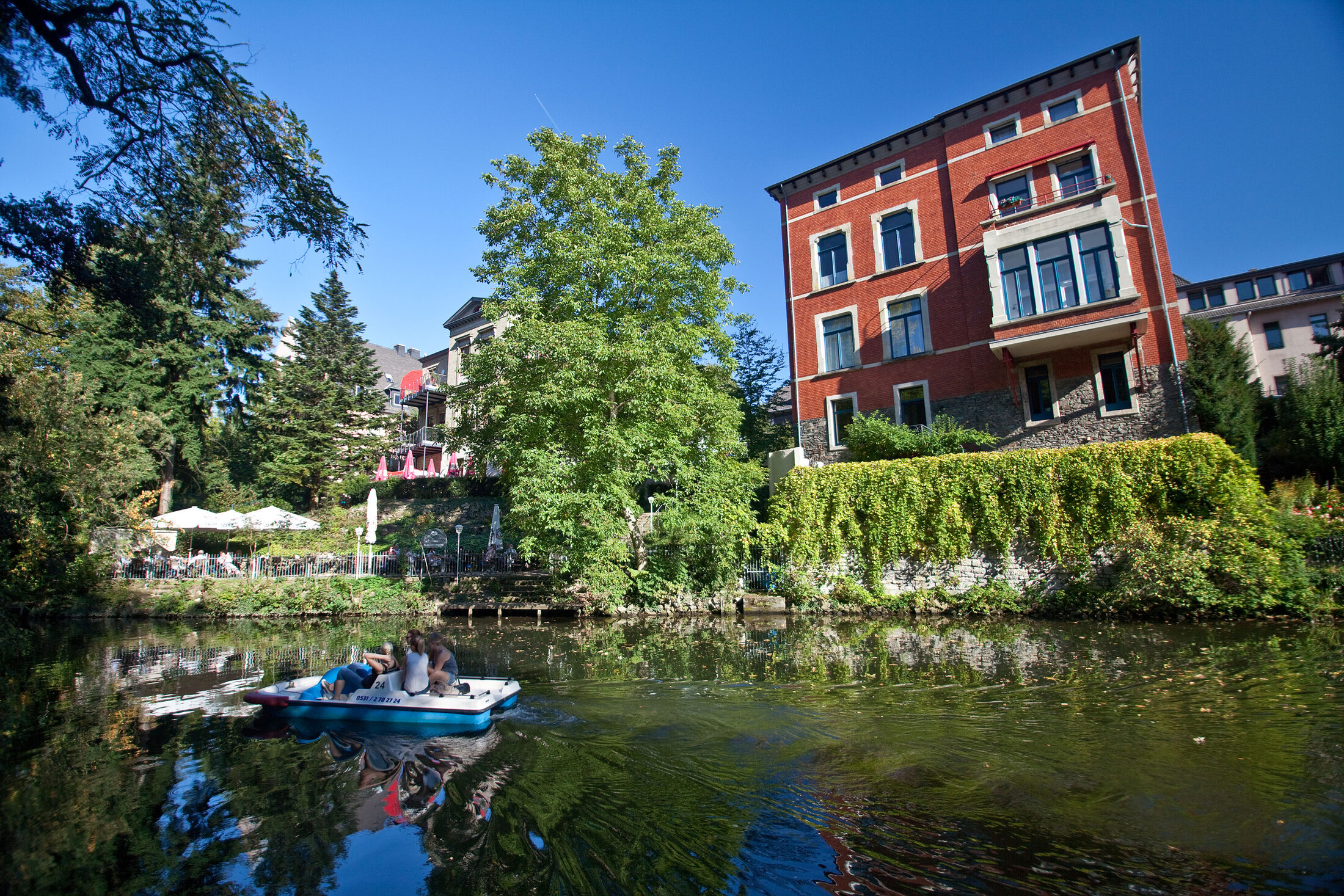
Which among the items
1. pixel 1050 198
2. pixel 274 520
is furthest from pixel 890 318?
pixel 274 520

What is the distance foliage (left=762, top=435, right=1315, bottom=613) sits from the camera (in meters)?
13.8

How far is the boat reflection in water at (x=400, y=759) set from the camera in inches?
242

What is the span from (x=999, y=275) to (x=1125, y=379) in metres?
4.98

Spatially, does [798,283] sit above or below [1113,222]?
above

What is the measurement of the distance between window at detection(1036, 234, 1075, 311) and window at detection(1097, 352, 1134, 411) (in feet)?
7.05

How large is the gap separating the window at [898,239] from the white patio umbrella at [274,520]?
25.4 meters

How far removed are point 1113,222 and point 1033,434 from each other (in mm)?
6757

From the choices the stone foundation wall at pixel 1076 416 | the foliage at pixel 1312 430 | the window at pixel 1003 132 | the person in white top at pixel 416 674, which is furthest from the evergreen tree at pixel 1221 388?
the person in white top at pixel 416 674

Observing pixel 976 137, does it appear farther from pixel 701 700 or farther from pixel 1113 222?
pixel 701 700

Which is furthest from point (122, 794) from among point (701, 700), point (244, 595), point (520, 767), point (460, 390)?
point (244, 595)

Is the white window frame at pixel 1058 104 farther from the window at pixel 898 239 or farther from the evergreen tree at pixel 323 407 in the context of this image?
the evergreen tree at pixel 323 407

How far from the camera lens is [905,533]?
18203 millimetres

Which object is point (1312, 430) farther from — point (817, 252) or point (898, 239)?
point (817, 252)

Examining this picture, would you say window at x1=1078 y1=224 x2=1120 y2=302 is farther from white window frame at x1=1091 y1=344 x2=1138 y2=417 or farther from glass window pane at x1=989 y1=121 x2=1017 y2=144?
glass window pane at x1=989 y1=121 x2=1017 y2=144
